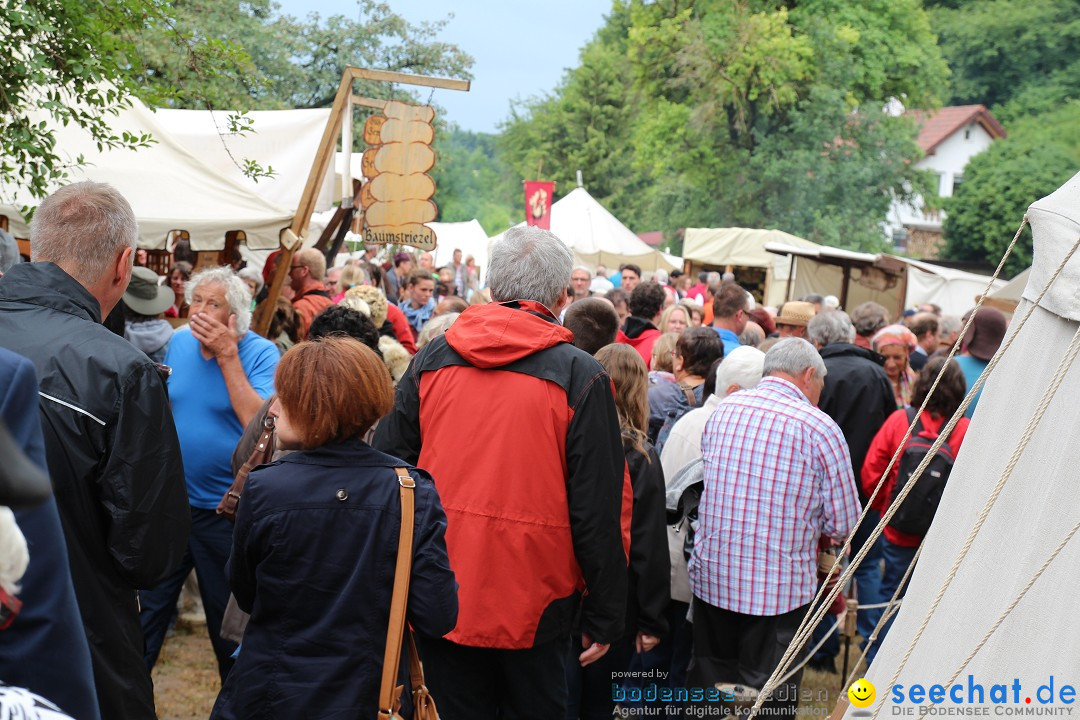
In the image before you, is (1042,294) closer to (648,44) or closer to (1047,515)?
(1047,515)

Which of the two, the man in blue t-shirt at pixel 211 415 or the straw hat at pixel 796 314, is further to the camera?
the straw hat at pixel 796 314

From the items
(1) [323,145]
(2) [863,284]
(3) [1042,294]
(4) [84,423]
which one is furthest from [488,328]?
(2) [863,284]

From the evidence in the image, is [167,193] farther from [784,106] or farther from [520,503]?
[784,106]

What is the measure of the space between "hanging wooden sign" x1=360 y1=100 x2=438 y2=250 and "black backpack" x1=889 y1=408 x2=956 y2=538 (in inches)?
176

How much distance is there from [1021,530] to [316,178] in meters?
5.37

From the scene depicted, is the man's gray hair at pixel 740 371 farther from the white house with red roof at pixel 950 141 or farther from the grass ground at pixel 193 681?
the white house with red roof at pixel 950 141

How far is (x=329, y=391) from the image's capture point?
264 centimetres

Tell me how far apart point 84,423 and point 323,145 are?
5.26 m

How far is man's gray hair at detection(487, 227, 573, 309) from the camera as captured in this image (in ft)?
11.1

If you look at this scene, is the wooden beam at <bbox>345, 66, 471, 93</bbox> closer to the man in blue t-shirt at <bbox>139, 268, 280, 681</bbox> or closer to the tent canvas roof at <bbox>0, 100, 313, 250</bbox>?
the tent canvas roof at <bbox>0, 100, 313, 250</bbox>

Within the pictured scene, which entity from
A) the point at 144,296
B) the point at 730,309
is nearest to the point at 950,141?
the point at 730,309

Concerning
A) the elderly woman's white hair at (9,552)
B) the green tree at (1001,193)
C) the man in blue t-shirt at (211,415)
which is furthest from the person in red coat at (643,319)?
the green tree at (1001,193)

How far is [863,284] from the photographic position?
2148 cm

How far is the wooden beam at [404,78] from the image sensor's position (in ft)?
24.5
